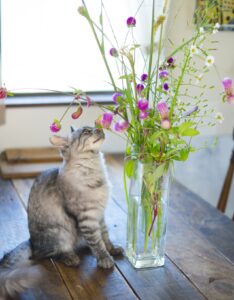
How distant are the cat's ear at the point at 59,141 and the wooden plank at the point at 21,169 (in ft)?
1.99

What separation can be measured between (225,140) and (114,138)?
74cm

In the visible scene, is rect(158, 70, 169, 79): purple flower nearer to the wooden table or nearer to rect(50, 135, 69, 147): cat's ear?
rect(50, 135, 69, 147): cat's ear

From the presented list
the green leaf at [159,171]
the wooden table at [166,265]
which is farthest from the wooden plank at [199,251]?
the green leaf at [159,171]

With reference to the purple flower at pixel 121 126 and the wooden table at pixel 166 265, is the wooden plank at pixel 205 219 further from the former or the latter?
the purple flower at pixel 121 126

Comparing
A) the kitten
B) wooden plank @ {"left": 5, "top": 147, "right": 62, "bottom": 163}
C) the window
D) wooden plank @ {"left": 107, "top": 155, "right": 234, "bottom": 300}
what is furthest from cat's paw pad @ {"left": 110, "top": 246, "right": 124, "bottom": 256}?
the window

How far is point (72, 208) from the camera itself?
127cm

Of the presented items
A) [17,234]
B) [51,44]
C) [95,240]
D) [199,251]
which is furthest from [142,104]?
[51,44]

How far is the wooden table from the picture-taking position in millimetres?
1147

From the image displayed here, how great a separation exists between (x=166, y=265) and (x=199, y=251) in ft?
0.43

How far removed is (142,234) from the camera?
1245 millimetres

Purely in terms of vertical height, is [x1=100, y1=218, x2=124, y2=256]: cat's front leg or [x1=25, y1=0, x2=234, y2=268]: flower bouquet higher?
[x1=25, y1=0, x2=234, y2=268]: flower bouquet

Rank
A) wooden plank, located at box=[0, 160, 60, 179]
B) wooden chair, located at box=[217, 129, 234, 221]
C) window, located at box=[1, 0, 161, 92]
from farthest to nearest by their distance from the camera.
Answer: wooden chair, located at box=[217, 129, 234, 221] → window, located at box=[1, 0, 161, 92] → wooden plank, located at box=[0, 160, 60, 179]

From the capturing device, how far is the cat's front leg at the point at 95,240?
1257mm

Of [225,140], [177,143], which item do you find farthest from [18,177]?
[225,140]
